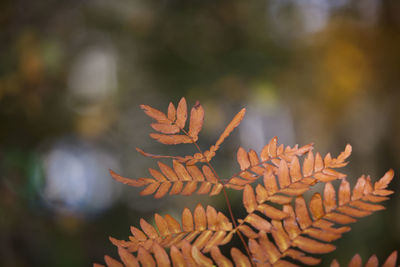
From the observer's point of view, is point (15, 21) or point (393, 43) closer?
point (15, 21)

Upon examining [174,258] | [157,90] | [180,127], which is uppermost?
[157,90]

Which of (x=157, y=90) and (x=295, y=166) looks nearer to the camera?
(x=295, y=166)

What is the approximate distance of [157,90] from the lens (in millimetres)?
3086

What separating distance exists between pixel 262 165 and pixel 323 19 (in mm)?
3187

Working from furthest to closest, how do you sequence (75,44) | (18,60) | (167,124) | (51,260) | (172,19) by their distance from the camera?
(75,44), (172,19), (51,260), (18,60), (167,124)

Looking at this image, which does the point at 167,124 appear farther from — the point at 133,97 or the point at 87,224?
the point at 133,97

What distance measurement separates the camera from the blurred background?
2.25 m

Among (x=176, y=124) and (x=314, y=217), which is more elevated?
(x=176, y=124)

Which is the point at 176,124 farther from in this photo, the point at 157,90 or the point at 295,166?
the point at 157,90

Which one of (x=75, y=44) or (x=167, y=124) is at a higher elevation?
(x=75, y=44)

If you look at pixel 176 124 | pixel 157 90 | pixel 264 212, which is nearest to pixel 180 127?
pixel 176 124

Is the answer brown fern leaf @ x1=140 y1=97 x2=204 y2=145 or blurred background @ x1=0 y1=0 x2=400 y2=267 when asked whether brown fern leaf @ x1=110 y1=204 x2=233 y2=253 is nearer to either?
brown fern leaf @ x1=140 y1=97 x2=204 y2=145

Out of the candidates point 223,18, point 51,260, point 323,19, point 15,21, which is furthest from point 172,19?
point 51,260

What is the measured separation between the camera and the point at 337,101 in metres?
3.18
